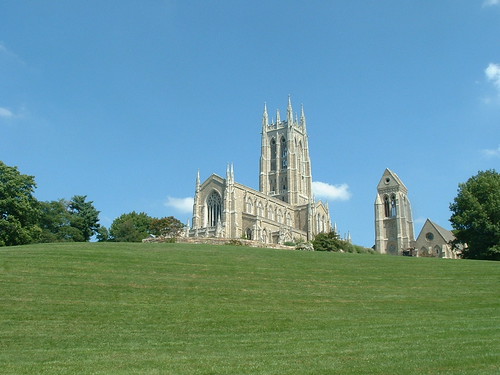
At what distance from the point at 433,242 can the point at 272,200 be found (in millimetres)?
29423

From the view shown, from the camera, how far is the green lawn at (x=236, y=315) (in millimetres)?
11148

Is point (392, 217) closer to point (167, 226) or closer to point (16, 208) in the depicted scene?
point (167, 226)

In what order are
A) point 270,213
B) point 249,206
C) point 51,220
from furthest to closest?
1. point 270,213
2. point 249,206
3. point 51,220

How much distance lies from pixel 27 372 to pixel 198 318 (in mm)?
6513

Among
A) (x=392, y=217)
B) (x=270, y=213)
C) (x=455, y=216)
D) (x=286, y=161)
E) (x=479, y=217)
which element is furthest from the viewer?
(x=286, y=161)

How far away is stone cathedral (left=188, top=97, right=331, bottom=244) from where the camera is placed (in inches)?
3031

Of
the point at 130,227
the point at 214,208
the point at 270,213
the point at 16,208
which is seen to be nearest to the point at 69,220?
the point at 130,227

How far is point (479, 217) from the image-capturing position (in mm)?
45969

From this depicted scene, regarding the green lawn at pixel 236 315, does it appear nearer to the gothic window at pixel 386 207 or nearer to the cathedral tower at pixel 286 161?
the gothic window at pixel 386 207

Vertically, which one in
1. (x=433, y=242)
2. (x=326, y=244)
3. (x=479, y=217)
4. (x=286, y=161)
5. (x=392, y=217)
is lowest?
(x=326, y=244)

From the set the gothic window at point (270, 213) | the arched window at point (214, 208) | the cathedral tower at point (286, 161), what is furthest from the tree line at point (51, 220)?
the cathedral tower at point (286, 161)

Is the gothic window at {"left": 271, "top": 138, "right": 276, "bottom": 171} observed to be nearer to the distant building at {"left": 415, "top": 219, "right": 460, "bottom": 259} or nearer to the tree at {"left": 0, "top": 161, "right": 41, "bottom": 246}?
the distant building at {"left": 415, "top": 219, "right": 460, "bottom": 259}

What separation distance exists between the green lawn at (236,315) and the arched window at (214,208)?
50.7 m

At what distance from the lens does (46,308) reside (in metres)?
16.7
